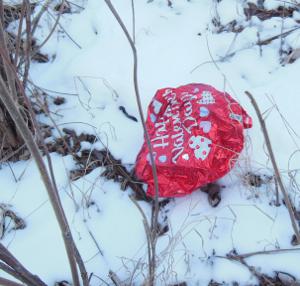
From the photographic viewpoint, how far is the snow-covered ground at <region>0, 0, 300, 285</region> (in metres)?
1.30

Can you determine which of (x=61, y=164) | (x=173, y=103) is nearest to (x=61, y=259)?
(x=61, y=164)

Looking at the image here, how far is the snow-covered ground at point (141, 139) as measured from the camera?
1.30m

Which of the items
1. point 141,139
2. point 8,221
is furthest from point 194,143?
point 8,221

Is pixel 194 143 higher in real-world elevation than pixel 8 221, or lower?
higher

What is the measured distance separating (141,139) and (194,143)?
0.88ft

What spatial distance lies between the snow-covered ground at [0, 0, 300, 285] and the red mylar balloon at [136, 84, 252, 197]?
0.21 ft

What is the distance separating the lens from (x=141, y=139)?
5.28 ft

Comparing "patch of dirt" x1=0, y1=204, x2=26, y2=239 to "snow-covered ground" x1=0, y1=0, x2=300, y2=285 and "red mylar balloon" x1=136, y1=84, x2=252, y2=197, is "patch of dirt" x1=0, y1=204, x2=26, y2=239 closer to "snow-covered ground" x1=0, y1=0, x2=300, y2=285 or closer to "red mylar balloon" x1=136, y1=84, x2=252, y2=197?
"snow-covered ground" x1=0, y1=0, x2=300, y2=285

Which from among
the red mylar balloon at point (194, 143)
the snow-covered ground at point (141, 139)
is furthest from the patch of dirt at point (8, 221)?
the red mylar balloon at point (194, 143)

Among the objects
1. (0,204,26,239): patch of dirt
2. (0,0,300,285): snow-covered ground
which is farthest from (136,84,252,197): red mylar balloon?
(0,204,26,239): patch of dirt

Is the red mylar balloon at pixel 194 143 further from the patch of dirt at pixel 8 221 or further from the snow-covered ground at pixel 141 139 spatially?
the patch of dirt at pixel 8 221

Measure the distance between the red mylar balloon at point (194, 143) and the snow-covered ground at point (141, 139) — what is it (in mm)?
65

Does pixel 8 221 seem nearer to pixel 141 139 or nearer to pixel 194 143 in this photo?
pixel 141 139

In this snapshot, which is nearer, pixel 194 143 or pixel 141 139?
pixel 194 143
